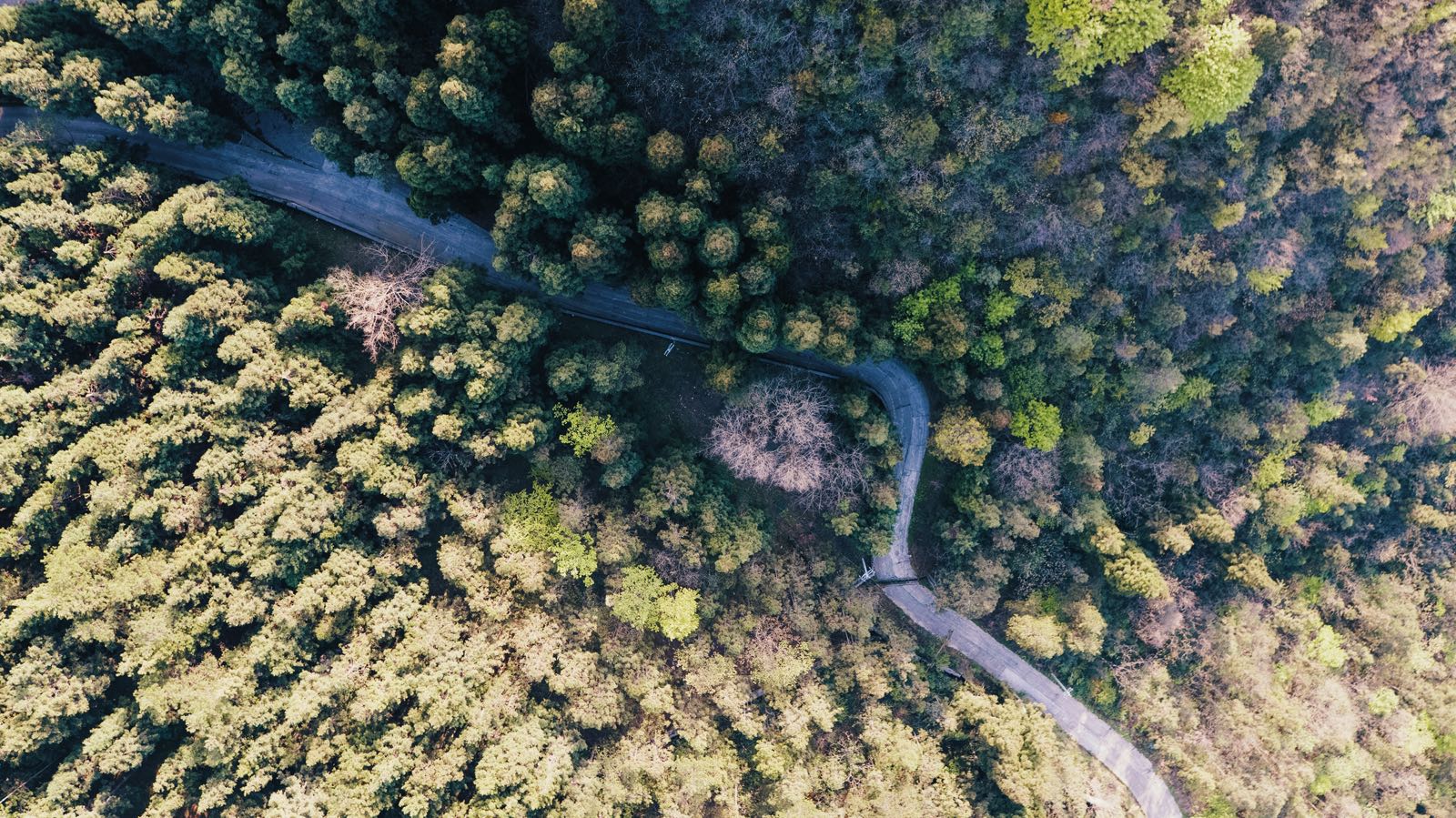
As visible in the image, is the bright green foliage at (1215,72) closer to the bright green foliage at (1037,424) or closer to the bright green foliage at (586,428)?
the bright green foliage at (1037,424)

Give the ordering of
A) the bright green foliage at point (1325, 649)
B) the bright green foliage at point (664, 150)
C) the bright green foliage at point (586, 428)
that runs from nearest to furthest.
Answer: the bright green foliage at point (664, 150) → the bright green foliage at point (586, 428) → the bright green foliage at point (1325, 649)

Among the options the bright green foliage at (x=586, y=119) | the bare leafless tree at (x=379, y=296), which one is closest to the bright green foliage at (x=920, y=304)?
the bright green foliage at (x=586, y=119)

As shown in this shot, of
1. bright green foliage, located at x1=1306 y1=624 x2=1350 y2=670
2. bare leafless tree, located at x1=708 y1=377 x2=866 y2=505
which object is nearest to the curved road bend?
bare leafless tree, located at x1=708 y1=377 x2=866 y2=505

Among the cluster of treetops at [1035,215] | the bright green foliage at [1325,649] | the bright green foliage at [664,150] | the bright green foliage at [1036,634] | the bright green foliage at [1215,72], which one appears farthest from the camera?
the bright green foliage at [1325,649]

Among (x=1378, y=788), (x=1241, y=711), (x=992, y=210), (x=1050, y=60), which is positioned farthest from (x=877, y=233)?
(x=1378, y=788)

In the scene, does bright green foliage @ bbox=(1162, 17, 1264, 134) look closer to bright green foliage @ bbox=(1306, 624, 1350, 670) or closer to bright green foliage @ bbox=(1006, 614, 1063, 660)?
bright green foliage @ bbox=(1006, 614, 1063, 660)

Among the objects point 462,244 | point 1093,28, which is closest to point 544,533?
point 462,244

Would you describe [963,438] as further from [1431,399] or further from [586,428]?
[1431,399]
